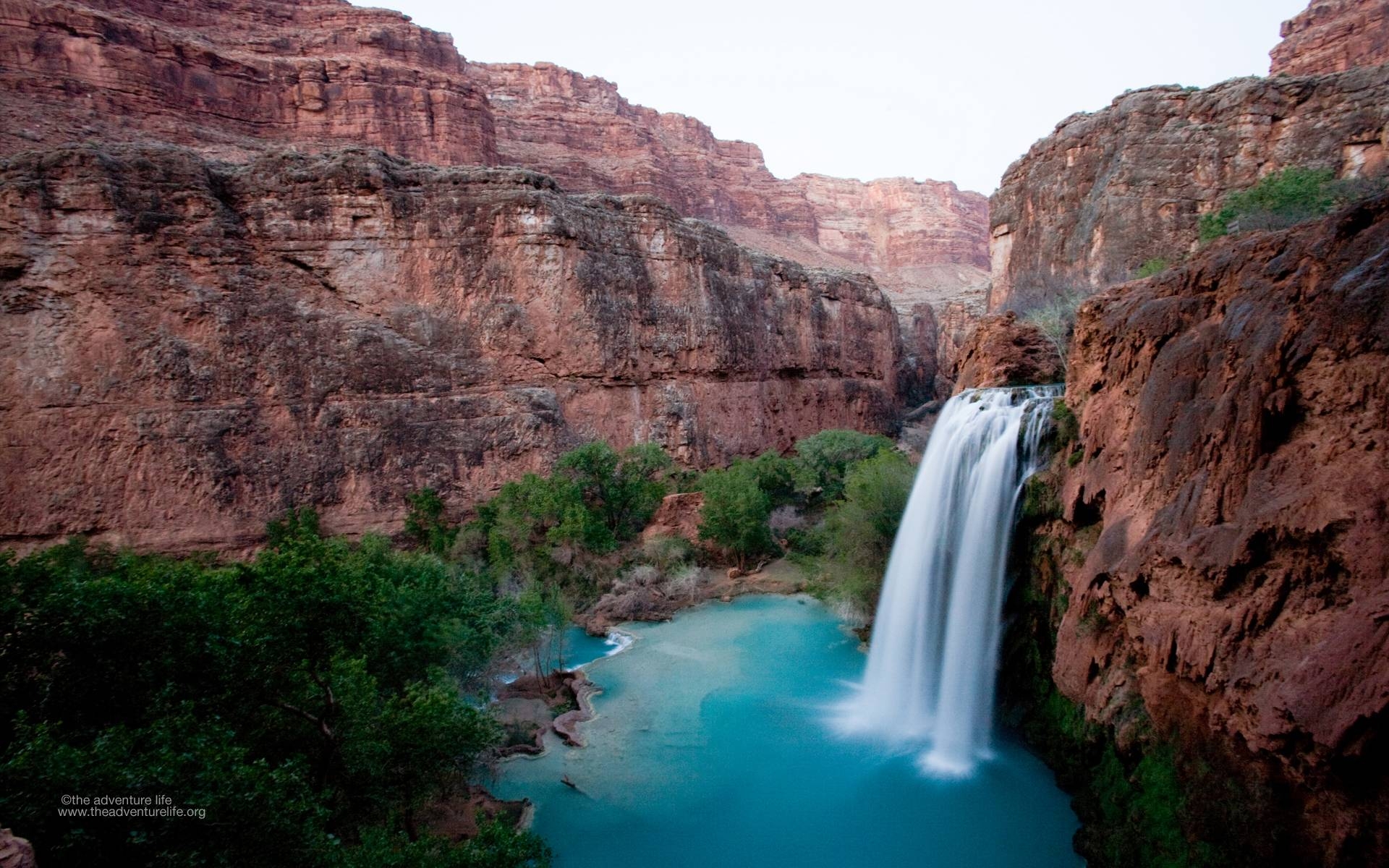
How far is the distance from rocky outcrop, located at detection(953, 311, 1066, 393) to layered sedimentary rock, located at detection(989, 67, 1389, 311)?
3721 mm

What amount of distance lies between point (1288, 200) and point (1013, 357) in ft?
17.9

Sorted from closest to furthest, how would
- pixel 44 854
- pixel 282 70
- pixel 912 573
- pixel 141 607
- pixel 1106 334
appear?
pixel 44 854, pixel 141 607, pixel 1106 334, pixel 912 573, pixel 282 70

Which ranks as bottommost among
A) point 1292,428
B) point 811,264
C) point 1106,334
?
point 1292,428

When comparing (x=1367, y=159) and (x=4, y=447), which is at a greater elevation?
(x=1367, y=159)

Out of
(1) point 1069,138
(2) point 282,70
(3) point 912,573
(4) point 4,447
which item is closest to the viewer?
(3) point 912,573

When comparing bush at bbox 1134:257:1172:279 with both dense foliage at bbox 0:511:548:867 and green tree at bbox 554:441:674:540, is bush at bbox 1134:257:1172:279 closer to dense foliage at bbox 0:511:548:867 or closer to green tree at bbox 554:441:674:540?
green tree at bbox 554:441:674:540

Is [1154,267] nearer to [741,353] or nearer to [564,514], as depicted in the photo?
[564,514]

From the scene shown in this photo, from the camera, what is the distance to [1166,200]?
17453 millimetres

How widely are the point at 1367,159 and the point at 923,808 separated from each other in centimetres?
1620

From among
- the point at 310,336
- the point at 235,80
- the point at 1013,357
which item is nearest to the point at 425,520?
the point at 310,336

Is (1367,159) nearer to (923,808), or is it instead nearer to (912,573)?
(912,573)

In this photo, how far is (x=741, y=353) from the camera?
29453 millimetres

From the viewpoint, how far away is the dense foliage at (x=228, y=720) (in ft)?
13.6

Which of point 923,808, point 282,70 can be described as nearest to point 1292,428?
point 923,808
